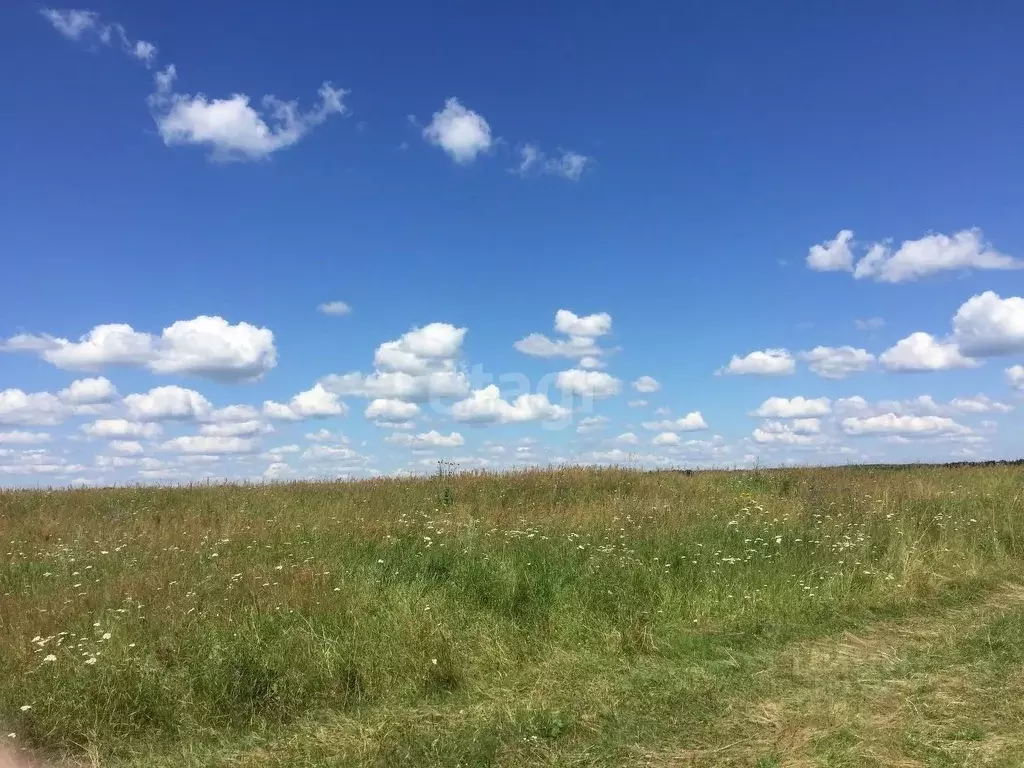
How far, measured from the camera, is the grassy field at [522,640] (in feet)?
14.8

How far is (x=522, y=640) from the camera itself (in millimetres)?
6469

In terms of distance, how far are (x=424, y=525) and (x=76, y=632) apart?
4.82 m

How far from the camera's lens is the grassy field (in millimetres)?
4520

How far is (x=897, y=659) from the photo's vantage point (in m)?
5.84

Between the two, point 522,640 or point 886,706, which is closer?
point 886,706

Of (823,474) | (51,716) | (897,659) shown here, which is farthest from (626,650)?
(823,474)

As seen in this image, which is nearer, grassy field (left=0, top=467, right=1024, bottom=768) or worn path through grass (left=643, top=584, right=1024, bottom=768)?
worn path through grass (left=643, top=584, right=1024, bottom=768)

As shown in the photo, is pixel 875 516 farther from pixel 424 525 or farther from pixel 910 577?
pixel 424 525

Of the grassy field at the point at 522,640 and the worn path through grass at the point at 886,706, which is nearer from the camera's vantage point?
the worn path through grass at the point at 886,706

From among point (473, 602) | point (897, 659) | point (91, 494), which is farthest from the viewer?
point (91, 494)

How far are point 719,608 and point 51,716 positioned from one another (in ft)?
18.8

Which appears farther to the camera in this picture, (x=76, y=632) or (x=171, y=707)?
(x=76, y=632)

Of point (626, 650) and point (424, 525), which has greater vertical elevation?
point (424, 525)

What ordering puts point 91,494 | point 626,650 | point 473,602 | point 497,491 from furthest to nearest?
point 91,494 < point 497,491 < point 473,602 < point 626,650
